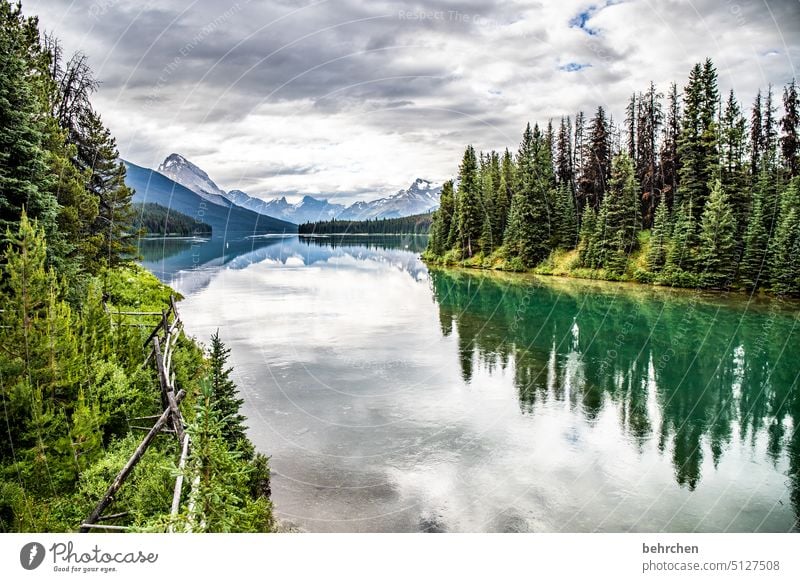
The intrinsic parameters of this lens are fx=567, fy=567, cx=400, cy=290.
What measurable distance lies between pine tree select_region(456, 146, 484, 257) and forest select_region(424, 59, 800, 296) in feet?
0.56

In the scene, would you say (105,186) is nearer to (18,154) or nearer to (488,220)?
(18,154)

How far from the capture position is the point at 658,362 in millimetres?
24281

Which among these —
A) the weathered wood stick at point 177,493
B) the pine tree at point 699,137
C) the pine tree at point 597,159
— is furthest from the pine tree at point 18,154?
the pine tree at point 597,159

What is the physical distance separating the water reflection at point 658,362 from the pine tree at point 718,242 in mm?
3609

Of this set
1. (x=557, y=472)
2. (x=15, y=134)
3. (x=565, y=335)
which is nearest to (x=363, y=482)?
(x=557, y=472)

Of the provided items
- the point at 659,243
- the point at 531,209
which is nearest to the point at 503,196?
the point at 531,209

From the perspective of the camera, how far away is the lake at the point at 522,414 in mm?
11375

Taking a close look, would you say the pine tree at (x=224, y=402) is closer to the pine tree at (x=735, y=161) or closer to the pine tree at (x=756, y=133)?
the pine tree at (x=735, y=161)

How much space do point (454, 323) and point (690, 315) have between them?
14.9 metres

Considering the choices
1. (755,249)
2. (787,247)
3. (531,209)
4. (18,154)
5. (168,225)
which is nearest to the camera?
(18,154)

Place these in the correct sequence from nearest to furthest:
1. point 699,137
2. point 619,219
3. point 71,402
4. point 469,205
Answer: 1. point 71,402
2. point 699,137
3. point 619,219
4. point 469,205

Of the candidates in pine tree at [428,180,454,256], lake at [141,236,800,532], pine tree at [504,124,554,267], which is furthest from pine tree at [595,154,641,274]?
pine tree at [428,180,454,256]

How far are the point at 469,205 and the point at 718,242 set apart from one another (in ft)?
104
